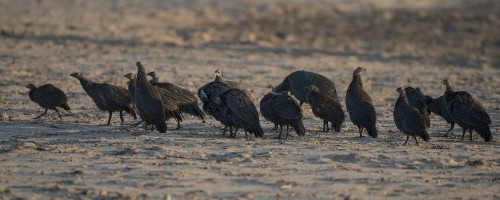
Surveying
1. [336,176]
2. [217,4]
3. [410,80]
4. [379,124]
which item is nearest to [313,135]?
[379,124]

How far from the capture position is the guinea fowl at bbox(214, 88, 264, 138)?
11.9m

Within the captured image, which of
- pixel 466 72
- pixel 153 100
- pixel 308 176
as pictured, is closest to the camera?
pixel 308 176

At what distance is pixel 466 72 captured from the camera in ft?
70.8

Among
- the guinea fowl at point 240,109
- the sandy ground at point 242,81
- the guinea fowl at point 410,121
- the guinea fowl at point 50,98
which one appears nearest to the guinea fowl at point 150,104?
the sandy ground at point 242,81

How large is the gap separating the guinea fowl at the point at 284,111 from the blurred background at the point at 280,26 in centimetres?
999

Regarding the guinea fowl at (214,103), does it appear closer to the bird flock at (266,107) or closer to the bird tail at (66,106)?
the bird flock at (266,107)

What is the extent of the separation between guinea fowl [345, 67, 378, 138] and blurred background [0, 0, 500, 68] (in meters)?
10.2

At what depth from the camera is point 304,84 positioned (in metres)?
14.5

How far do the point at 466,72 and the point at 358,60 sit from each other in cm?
288

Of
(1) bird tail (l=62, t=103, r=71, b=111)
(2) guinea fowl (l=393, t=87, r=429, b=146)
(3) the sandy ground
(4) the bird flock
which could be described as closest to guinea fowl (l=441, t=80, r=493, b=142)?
(4) the bird flock

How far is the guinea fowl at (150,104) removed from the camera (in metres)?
12.1

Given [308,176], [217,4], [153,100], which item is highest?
[217,4]

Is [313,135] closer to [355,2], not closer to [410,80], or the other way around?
[410,80]

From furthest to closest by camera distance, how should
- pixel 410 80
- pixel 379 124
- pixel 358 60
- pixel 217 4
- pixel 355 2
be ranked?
1. pixel 355 2
2. pixel 217 4
3. pixel 358 60
4. pixel 410 80
5. pixel 379 124
